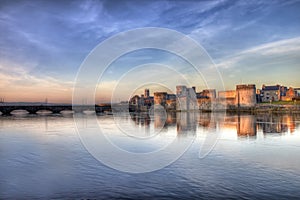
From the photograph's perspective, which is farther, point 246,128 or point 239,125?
point 239,125

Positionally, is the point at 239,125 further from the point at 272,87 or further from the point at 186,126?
the point at 272,87

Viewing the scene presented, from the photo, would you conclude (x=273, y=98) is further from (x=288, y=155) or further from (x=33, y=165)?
(x=33, y=165)

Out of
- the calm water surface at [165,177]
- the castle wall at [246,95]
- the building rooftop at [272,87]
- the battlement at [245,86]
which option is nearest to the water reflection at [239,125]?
the calm water surface at [165,177]

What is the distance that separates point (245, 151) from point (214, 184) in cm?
777

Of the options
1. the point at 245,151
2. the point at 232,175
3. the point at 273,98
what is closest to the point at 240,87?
the point at 273,98

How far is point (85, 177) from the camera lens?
11.4 m

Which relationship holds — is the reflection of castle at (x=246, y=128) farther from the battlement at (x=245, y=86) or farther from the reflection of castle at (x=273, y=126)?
the battlement at (x=245, y=86)

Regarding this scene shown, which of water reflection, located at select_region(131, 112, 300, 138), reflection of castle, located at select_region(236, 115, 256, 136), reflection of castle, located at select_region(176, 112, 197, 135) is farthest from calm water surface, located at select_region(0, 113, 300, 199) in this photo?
reflection of castle, located at select_region(176, 112, 197, 135)

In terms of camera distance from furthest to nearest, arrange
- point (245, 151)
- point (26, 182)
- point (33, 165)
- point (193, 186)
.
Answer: point (245, 151)
point (33, 165)
point (26, 182)
point (193, 186)

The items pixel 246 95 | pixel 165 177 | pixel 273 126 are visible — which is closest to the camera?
pixel 165 177

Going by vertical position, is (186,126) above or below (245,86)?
below

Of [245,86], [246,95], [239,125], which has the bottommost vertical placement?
[239,125]

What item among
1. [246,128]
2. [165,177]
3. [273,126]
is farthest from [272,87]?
[165,177]

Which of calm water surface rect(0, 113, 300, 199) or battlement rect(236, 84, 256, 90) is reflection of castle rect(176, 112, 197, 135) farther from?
battlement rect(236, 84, 256, 90)
